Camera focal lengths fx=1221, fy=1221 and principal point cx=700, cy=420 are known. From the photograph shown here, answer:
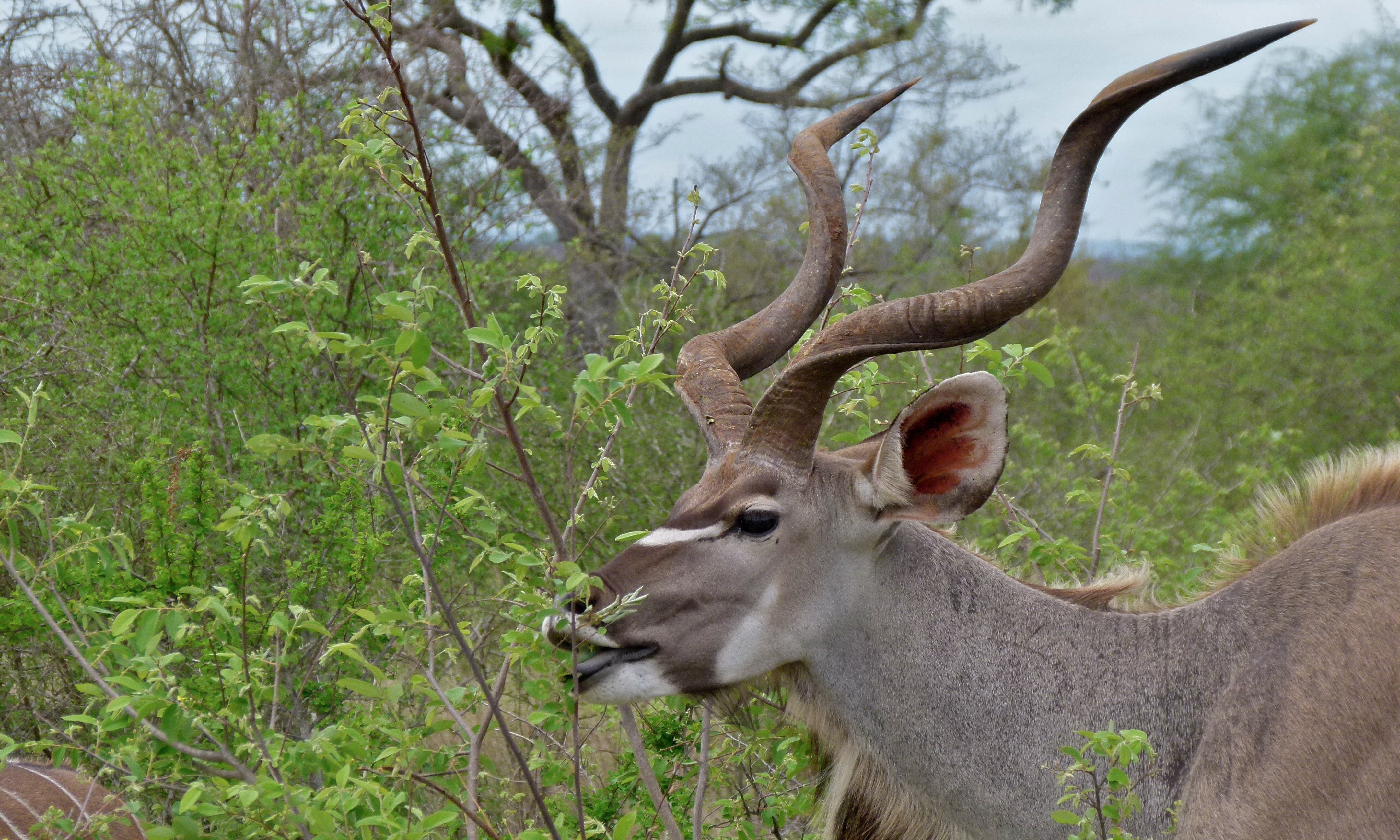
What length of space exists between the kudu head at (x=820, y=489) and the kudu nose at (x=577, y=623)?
0.07m

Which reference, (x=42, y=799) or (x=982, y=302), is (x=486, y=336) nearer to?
(x=982, y=302)

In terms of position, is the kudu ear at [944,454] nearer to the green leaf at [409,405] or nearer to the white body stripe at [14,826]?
the green leaf at [409,405]

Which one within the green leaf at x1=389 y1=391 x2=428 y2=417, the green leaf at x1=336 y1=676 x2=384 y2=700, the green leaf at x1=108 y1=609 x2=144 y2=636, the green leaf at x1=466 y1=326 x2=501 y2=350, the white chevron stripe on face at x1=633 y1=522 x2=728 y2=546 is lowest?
the white chevron stripe on face at x1=633 y1=522 x2=728 y2=546

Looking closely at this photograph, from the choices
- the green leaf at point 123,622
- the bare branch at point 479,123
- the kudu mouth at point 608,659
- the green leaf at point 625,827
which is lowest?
the green leaf at point 625,827

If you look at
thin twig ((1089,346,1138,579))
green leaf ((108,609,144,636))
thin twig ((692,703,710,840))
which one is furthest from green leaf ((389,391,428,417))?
thin twig ((1089,346,1138,579))

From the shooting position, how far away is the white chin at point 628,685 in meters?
2.49

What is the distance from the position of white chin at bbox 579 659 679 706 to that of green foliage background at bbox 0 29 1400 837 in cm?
9

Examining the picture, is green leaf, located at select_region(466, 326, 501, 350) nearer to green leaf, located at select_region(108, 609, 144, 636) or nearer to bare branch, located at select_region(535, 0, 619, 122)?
green leaf, located at select_region(108, 609, 144, 636)

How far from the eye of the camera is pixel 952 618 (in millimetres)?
2707

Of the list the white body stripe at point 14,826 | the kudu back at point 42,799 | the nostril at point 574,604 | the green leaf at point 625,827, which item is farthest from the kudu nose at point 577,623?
the white body stripe at point 14,826

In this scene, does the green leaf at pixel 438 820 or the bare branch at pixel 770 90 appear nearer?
the green leaf at pixel 438 820

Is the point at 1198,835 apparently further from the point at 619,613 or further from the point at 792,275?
the point at 792,275

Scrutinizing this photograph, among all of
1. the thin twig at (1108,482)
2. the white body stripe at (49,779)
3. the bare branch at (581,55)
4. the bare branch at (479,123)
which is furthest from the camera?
the bare branch at (581,55)

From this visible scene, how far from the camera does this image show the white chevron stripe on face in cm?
261
